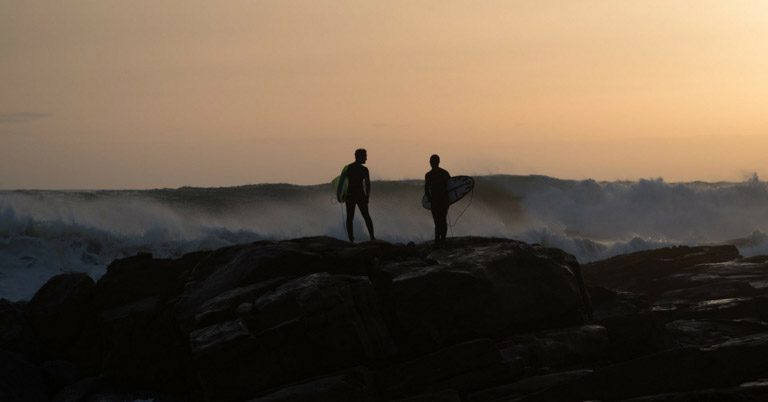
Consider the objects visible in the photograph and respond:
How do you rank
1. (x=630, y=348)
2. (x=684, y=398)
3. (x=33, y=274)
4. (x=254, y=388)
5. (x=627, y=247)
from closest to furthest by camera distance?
(x=684, y=398)
(x=254, y=388)
(x=630, y=348)
(x=33, y=274)
(x=627, y=247)

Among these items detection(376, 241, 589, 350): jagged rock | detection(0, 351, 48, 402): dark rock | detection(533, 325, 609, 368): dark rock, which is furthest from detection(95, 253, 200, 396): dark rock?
detection(533, 325, 609, 368): dark rock

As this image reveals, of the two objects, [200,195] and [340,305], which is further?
[200,195]

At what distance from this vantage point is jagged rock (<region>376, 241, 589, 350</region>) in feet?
47.0

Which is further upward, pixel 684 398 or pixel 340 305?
pixel 340 305

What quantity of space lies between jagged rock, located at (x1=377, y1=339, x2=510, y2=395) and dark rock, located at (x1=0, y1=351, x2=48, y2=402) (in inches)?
196

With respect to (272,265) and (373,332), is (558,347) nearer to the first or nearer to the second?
(373,332)

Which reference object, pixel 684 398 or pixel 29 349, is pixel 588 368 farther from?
pixel 29 349

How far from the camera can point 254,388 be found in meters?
13.5

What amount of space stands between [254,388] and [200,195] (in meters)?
27.1

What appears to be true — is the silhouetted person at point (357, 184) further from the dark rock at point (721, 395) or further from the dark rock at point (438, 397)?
the dark rock at point (721, 395)

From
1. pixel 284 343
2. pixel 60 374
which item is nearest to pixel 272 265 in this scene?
pixel 284 343

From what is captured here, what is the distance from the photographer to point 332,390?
12.6m

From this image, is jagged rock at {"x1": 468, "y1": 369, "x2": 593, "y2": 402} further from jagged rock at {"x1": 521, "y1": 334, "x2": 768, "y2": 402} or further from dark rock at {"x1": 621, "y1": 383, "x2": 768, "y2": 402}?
dark rock at {"x1": 621, "y1": 383, "x2": 768, "y2": 402}

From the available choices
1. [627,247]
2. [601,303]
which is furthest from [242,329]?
[627,247]
